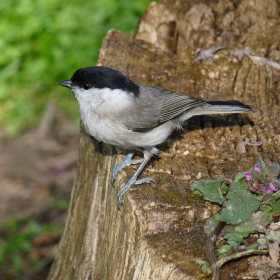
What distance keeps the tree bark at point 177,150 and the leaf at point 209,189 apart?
5 cm

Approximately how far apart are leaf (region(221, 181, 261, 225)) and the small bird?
28.1 inches

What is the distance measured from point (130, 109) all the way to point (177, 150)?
18.3 inches

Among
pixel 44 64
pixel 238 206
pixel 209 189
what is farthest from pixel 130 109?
pixel 44 64

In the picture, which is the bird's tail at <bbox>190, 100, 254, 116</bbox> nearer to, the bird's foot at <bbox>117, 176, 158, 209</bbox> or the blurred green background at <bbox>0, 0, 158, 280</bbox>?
the bird's foot at <bbox>117, 176, 158, 209</bbox>

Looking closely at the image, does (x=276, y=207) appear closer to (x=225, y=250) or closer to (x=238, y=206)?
(x=238, y=206)

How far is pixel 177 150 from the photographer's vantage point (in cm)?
345

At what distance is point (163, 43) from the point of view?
461 cm

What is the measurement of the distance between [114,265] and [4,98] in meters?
4.27

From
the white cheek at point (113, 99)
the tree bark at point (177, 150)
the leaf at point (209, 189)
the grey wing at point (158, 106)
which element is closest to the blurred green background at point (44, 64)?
the tree bark at point (177, 150)

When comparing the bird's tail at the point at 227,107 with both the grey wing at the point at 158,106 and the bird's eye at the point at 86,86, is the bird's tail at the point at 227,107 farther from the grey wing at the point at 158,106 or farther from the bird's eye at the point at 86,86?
the bird's eye at the point at 86,86

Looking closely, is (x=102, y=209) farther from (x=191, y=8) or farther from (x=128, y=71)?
(x=191, y=8)

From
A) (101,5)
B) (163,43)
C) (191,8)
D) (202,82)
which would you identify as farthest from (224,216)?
(101,5)

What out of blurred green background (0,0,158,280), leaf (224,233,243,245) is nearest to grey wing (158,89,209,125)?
leaf (224,233,243,245)

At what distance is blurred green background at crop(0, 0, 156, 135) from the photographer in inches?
243
